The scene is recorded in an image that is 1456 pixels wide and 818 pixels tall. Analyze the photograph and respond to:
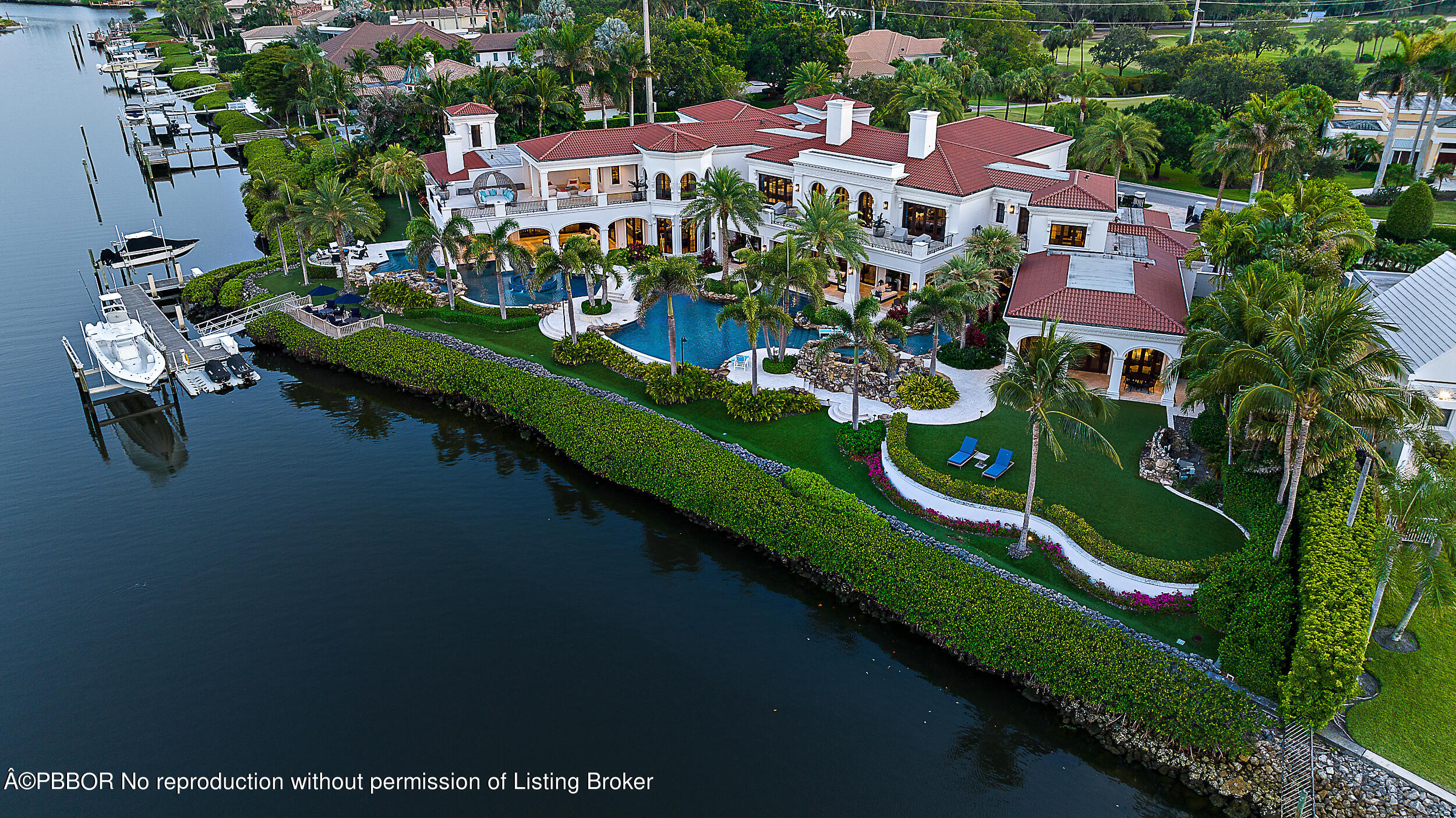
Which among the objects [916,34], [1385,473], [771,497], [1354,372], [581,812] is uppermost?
[916,34]

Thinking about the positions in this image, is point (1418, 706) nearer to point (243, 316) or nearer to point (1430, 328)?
point (1430, 328)

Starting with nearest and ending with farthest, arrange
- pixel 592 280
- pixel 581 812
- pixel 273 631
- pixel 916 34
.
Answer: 1. pixel 581 812
2. pixel 273 631
3. pixel 592 280
4. pixel 916 34

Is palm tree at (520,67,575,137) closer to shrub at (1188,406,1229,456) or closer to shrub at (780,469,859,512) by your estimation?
shrub at (780,469,859,512)

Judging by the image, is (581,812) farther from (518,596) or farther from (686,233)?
(686,233)

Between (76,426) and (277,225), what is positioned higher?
→ (277,225)

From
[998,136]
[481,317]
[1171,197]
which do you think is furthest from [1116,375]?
[1171,197]

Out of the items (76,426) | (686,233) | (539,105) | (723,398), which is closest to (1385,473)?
(723,398)

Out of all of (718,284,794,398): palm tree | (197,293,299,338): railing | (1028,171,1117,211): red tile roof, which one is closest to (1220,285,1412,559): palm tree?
(718,284,794,398): palm tree
